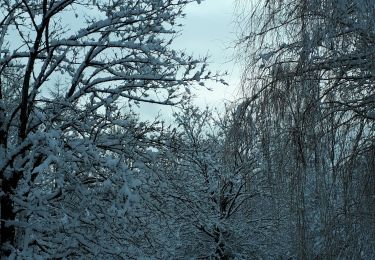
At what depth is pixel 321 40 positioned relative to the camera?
371 cm

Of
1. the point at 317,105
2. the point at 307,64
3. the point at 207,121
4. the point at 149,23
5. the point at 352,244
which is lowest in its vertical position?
the point at 352,244

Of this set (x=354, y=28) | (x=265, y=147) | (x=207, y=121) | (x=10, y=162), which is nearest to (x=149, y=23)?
(x=10, y=162)

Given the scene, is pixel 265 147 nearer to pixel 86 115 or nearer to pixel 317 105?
pixel 317 105

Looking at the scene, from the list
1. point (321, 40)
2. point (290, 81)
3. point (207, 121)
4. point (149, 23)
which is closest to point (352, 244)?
point (290, 81)

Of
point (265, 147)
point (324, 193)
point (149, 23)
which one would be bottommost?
point (324, 193)

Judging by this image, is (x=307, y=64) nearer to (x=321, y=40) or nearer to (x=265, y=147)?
(x=321, y=40)

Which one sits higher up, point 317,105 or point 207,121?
point 207,121

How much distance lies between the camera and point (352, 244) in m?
4.08

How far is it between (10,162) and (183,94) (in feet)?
8.52

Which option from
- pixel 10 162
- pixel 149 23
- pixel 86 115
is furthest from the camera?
pixel 149 23

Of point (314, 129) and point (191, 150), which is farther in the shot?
point (191, 150)

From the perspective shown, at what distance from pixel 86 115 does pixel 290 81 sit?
277 cm

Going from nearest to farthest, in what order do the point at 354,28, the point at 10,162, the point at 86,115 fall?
the point at 354,28
the point at 10,162
the point at 86,115

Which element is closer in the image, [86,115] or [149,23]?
[86,115]
